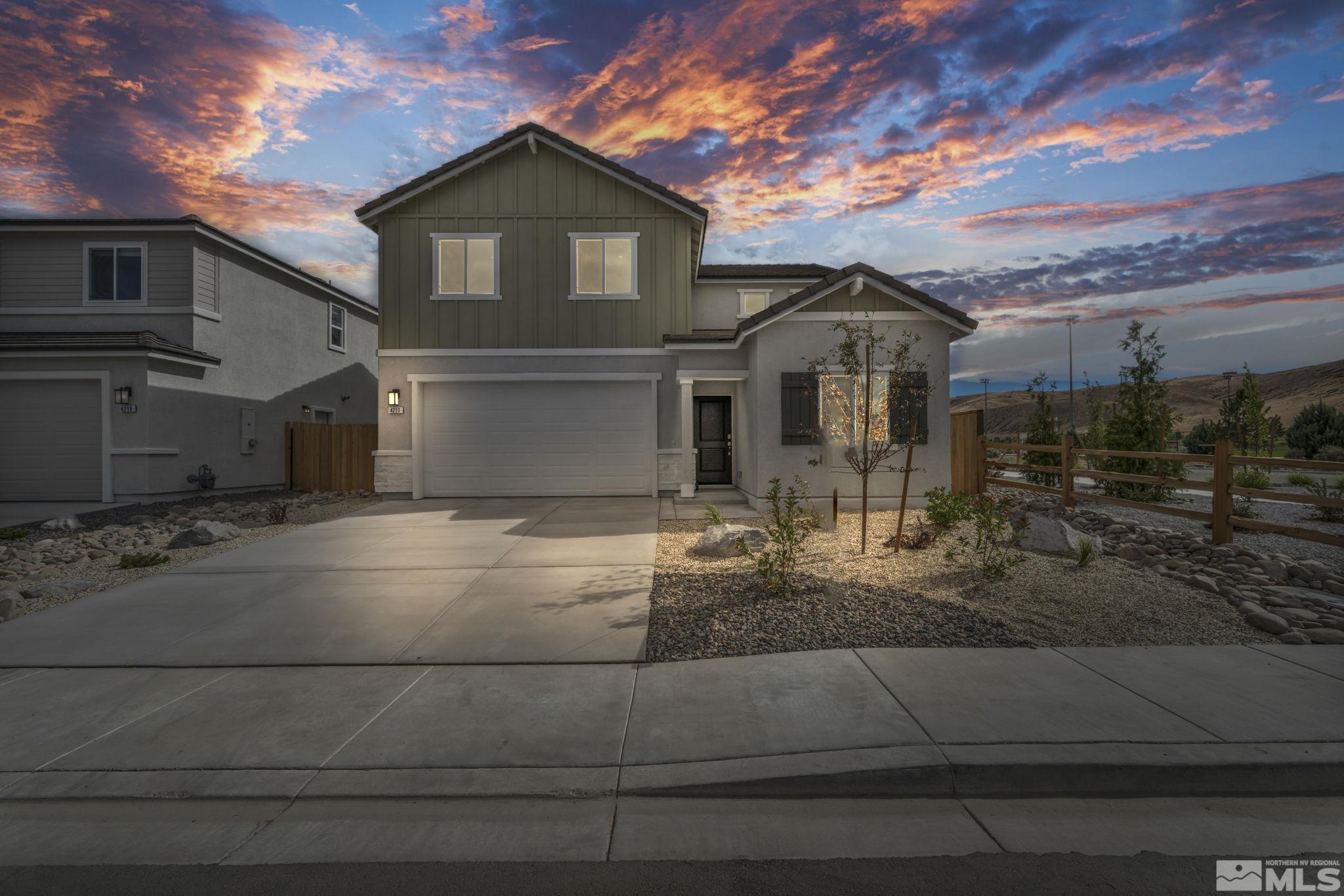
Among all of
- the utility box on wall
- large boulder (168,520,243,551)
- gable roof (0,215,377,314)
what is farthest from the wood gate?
gable roof (0,215,377,314)

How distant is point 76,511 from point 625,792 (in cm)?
1522

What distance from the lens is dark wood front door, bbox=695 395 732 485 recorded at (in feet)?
51.7

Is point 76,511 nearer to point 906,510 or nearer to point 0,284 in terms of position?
point 0,284

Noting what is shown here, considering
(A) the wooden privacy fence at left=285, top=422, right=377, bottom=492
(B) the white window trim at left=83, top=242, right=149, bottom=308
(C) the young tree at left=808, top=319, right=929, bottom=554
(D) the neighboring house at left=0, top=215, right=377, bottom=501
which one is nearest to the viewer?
(C) the young tree at left=808, top=319, right=929, bottom=554

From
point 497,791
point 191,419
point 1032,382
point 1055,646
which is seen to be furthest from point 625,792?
point 1032,382

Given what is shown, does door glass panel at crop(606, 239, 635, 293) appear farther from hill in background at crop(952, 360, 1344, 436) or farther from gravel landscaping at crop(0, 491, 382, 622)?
hill in background at crop(952, 360, 1344, 436)

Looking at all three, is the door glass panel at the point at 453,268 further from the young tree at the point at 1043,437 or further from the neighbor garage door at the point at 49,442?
the young tree at the point at 1043,437

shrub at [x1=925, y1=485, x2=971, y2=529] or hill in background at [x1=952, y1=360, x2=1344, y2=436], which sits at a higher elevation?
hill in background at [x1=952, y1=360, x2=1344, y2=436]

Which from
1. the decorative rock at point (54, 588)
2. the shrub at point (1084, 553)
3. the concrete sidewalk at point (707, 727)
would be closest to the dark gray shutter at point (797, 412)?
the shrub at point (1084, 553)

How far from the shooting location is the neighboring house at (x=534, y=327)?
564 inches

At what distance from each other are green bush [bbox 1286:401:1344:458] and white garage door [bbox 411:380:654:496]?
971 inches

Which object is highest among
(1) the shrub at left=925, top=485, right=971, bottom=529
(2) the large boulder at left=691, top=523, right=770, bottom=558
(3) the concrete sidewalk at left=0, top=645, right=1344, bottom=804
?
(1) the shrub at left=925, top=485, right=971, bottom=529

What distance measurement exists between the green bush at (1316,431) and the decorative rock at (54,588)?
32738mm

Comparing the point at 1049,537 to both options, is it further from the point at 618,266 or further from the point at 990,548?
the point at 618,266
